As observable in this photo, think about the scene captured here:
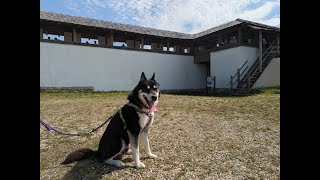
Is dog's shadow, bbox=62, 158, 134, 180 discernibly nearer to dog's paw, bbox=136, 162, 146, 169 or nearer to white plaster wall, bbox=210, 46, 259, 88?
dog's paw, bbox=136, 162, 146, 169

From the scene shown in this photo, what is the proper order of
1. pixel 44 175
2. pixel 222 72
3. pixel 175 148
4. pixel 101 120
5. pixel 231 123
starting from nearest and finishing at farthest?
pixel 44 175 → pixel 175 148 → pixel 231 123 → pixel 101 120 → pixel 222 72

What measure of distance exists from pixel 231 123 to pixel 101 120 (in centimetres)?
452

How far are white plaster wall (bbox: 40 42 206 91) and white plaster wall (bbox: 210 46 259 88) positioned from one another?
378 centimetres

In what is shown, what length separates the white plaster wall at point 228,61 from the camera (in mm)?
19844

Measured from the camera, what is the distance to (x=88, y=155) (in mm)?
4387

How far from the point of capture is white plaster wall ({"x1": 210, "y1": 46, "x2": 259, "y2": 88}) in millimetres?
19844

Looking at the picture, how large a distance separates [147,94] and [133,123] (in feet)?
A: 1.75

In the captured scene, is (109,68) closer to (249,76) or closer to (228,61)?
(228,61)

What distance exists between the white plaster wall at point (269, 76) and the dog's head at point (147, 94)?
16.7 m

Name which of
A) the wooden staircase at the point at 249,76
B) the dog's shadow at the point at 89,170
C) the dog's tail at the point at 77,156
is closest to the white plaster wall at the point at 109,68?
the wooden staircase at the point at 249,76

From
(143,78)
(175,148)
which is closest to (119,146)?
(143,78)
